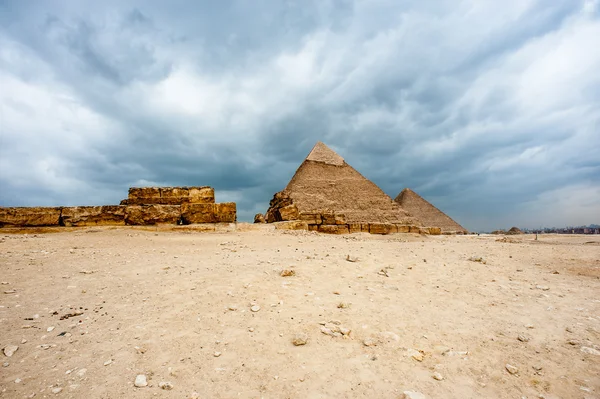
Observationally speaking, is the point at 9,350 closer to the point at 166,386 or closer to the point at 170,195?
the point at 166,386

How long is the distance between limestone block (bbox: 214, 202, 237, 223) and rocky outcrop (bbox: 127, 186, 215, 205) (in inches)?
17.7

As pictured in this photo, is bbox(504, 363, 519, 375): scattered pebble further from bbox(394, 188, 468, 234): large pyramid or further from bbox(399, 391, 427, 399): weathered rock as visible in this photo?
bbox(394, 188, 468, 234): large pyramid

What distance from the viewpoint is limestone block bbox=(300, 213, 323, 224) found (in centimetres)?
1417

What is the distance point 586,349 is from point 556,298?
1652 mm

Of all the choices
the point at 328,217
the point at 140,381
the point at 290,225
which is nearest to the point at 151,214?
the point at 290,225

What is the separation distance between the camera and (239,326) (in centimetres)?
262

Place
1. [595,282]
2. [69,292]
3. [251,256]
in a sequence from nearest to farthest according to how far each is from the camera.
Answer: [69,292], [595,282], [251,256]

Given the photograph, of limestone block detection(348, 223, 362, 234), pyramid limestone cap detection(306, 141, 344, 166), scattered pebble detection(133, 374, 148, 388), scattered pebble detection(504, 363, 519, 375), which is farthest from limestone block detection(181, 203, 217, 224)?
pyramid limestone cap detection(306, 141, 344, 166)

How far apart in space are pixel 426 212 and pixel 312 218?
52895mm

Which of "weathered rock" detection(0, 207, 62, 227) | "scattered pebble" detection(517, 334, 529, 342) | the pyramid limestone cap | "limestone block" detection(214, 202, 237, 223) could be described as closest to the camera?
"scattered pebble" detection(517, 334, 529, 342)

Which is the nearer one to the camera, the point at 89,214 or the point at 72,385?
the point at 72,385

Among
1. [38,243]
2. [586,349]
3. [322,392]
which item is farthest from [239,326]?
[38,243]

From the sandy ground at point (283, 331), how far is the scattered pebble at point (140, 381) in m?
0.02

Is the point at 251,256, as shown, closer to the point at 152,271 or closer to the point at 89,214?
the point at 152,271
